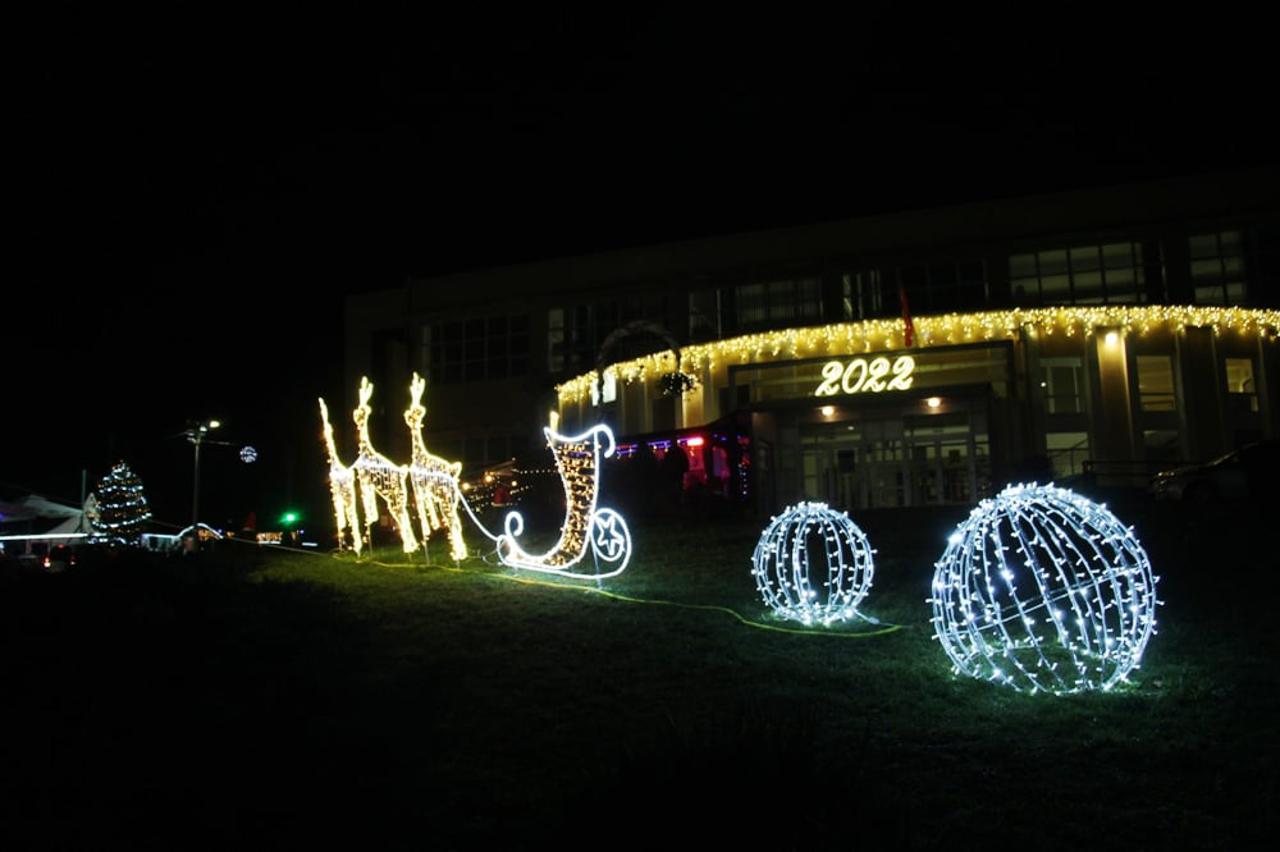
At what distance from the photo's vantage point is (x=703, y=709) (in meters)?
8.67

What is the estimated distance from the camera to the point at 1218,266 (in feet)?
105

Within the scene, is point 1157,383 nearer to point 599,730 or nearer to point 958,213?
point 958,213

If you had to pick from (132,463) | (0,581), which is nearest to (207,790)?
(0,581)

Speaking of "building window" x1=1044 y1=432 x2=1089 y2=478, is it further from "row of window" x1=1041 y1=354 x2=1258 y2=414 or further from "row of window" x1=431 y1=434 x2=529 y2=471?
"row of window" x1=431 y1=434 x2=529 y2=471

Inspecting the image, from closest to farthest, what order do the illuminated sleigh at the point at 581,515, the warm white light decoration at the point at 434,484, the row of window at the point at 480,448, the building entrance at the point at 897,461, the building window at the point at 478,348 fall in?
the illuminated sleigh at the point at 581,515 < the warm white light decoration at the point at 434,484 < the building entrance at the point at 897,461 < the row of window at the point at 480,448 < the building window at the point at 478,348

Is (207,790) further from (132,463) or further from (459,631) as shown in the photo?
(132,463)

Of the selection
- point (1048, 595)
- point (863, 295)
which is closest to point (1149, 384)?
point (863, 295)

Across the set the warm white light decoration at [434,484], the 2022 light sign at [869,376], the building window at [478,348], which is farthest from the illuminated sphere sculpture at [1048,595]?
the building window at [478,348]

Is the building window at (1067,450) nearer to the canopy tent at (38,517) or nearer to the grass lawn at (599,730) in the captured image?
the grass lawn at (599,730)

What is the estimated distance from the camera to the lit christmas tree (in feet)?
99.6

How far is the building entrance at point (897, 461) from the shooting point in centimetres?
2778

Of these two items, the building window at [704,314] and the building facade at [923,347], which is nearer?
the building facade at [923,347]

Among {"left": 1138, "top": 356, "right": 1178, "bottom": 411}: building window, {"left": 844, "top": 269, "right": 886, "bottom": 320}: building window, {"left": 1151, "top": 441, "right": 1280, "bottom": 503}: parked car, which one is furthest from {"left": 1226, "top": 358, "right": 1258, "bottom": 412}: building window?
{"left": 844, "top": 269, "right": 886, "bottom": 320}: building window

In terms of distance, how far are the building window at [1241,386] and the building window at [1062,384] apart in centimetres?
397
